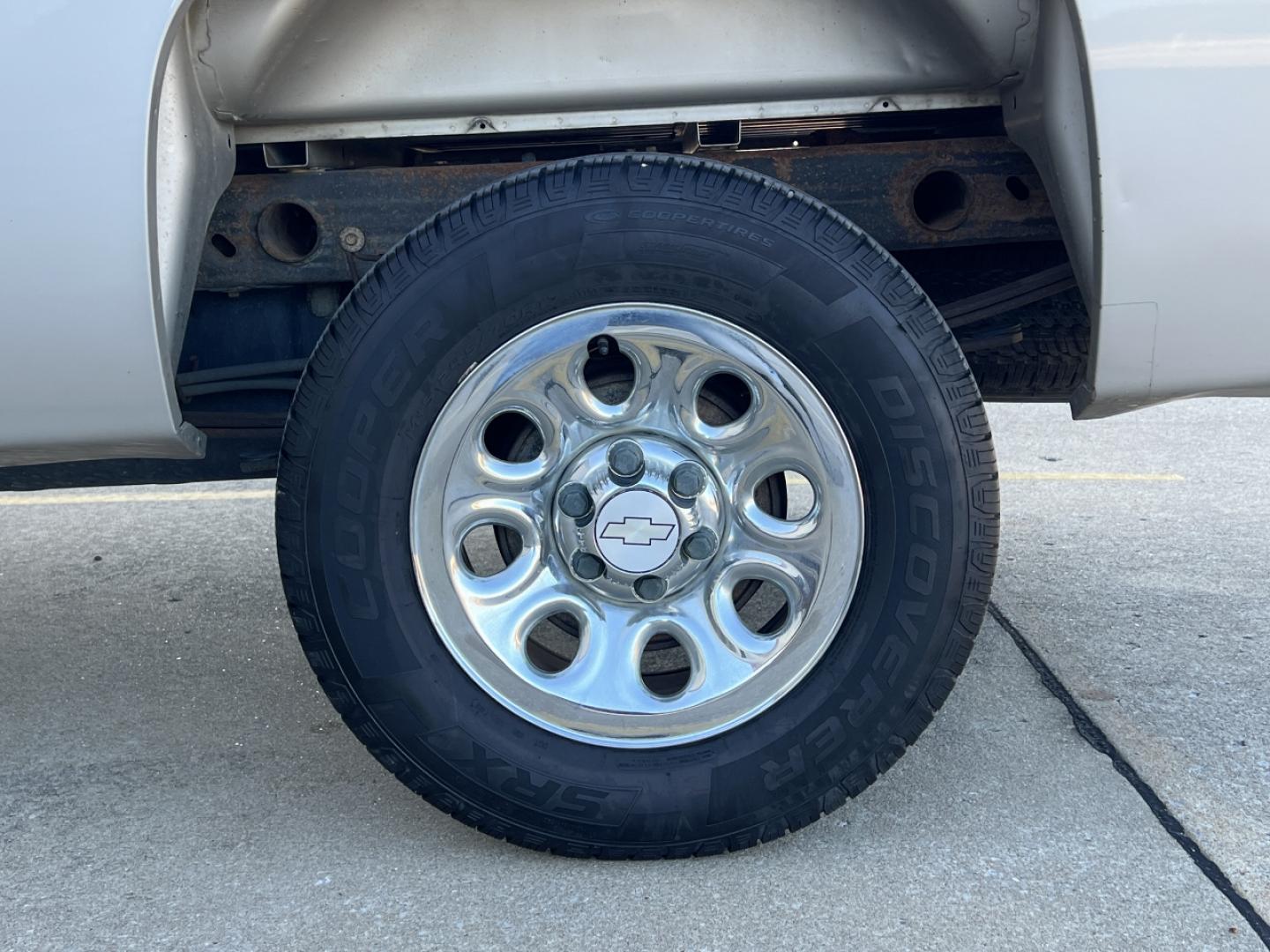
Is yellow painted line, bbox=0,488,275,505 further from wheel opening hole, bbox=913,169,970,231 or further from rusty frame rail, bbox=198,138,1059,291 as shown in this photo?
wheel opening hole, bbox=913,169,970,231

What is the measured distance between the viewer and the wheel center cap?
2059mm

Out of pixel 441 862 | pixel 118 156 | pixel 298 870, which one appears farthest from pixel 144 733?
pixel 118 156

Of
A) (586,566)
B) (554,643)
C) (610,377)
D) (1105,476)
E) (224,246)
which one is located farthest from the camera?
(1105,476)

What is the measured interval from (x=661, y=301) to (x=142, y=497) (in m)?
3.56

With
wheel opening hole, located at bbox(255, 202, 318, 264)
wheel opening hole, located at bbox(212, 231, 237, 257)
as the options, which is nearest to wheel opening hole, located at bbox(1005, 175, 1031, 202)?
wheel opening hole, located at bbox(255, 202, 318, 264)

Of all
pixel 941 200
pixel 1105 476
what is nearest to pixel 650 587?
pixel 941 200

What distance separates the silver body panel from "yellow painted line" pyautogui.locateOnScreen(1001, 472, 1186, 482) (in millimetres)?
2903

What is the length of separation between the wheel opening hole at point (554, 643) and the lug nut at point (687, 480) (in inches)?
13.2

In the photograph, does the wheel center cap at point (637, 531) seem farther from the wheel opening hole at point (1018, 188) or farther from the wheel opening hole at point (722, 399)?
the wheel opening hole at point (1018, 188)

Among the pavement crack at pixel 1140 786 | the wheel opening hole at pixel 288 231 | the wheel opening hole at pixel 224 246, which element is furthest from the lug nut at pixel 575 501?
the pavement crack at pixel 1140 786

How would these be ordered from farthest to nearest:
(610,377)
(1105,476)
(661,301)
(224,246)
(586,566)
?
(1105,476)
(224,246)
(610,377)
(586,566)
(661,301)

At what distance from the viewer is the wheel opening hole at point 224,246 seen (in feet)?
7.71

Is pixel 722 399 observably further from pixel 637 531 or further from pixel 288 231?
pixel 288 231

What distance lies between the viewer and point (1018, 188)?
2328mm
